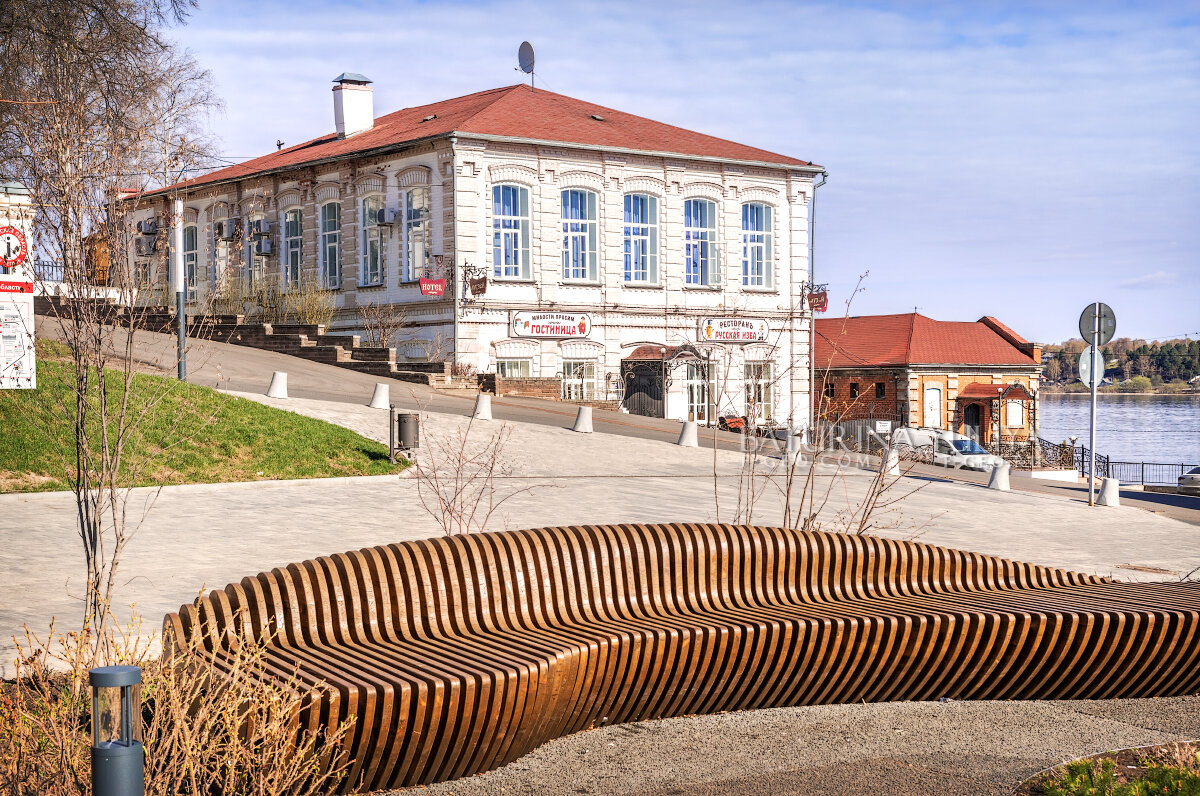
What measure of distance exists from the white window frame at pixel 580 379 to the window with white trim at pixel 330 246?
8.75 m

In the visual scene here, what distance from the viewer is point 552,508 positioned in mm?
15234

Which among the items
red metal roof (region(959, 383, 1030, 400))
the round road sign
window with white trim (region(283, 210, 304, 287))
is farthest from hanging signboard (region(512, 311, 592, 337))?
red metal roof (region(959, 383, 1030, 400))

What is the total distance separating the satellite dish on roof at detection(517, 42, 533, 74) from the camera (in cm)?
4516

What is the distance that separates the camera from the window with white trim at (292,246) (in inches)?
1681

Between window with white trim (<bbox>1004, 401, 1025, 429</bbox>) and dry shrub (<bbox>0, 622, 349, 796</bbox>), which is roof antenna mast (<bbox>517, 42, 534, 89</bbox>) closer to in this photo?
window with white trim (<bbox>1004, 401, 1025, 429</bbox>)

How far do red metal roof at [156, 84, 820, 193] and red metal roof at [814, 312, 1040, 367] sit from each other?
1777 centimetres

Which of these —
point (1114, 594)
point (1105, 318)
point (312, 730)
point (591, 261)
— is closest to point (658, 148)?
point (591, 261)

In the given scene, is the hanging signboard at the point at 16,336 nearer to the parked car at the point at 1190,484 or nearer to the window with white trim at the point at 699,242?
the window with white trim at the point at 699,242

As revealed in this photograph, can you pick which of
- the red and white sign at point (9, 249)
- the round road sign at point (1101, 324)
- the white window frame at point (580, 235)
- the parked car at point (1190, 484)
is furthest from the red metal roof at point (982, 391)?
the red and white sign at point (9, 249)

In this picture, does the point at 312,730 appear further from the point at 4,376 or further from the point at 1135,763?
the point at 4,376

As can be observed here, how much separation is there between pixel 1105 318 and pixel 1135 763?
51.1 ft

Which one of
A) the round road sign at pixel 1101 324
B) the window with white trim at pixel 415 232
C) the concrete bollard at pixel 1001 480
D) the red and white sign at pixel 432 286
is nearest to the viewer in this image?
the round road sign at pixel 1101 324

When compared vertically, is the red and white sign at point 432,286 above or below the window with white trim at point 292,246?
below

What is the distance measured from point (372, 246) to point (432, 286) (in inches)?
182
